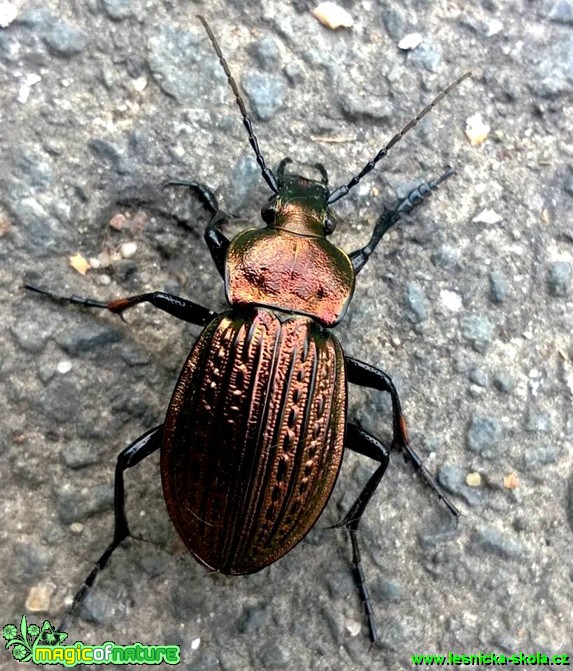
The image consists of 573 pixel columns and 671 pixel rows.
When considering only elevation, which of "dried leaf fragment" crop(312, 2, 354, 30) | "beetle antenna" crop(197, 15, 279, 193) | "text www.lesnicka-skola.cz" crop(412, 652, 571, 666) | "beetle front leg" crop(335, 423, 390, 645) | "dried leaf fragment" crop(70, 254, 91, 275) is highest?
"dried leaf fragment" crop(312, 2, 354, 30)

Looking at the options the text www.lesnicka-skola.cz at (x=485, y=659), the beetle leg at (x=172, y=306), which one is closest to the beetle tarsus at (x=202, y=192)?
the beetle leg at (x=172, y=306)

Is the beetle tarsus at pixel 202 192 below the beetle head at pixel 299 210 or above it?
below

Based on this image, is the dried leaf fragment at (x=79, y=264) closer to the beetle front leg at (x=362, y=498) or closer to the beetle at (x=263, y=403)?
the beetle at (x=263, y=403)

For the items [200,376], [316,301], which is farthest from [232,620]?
[316,301]

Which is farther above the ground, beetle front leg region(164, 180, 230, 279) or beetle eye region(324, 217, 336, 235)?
beetle eye region(324, 217, 336, 235)

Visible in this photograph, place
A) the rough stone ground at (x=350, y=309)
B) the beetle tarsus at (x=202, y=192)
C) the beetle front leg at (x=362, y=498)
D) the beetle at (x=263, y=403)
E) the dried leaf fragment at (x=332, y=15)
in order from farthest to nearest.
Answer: the dried leaf fragment at (x=332, y=15) → the beetle tarsus at (x=202, y=192) → the rough stone ground at (x=350, y=309) → the beetle front leg at (x=362, y=498) → the beetle at (x=263, y=403)

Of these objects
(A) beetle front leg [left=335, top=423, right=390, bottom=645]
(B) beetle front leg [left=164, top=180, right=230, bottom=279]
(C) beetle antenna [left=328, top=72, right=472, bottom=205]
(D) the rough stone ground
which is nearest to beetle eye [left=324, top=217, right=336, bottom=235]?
(C) beetle antenna [left=328, top=72, right=472, bottom=205]

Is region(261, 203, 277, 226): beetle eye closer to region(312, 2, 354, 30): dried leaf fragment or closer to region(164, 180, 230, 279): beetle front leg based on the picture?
region(164, 180, 230, 279): beetle front leg
